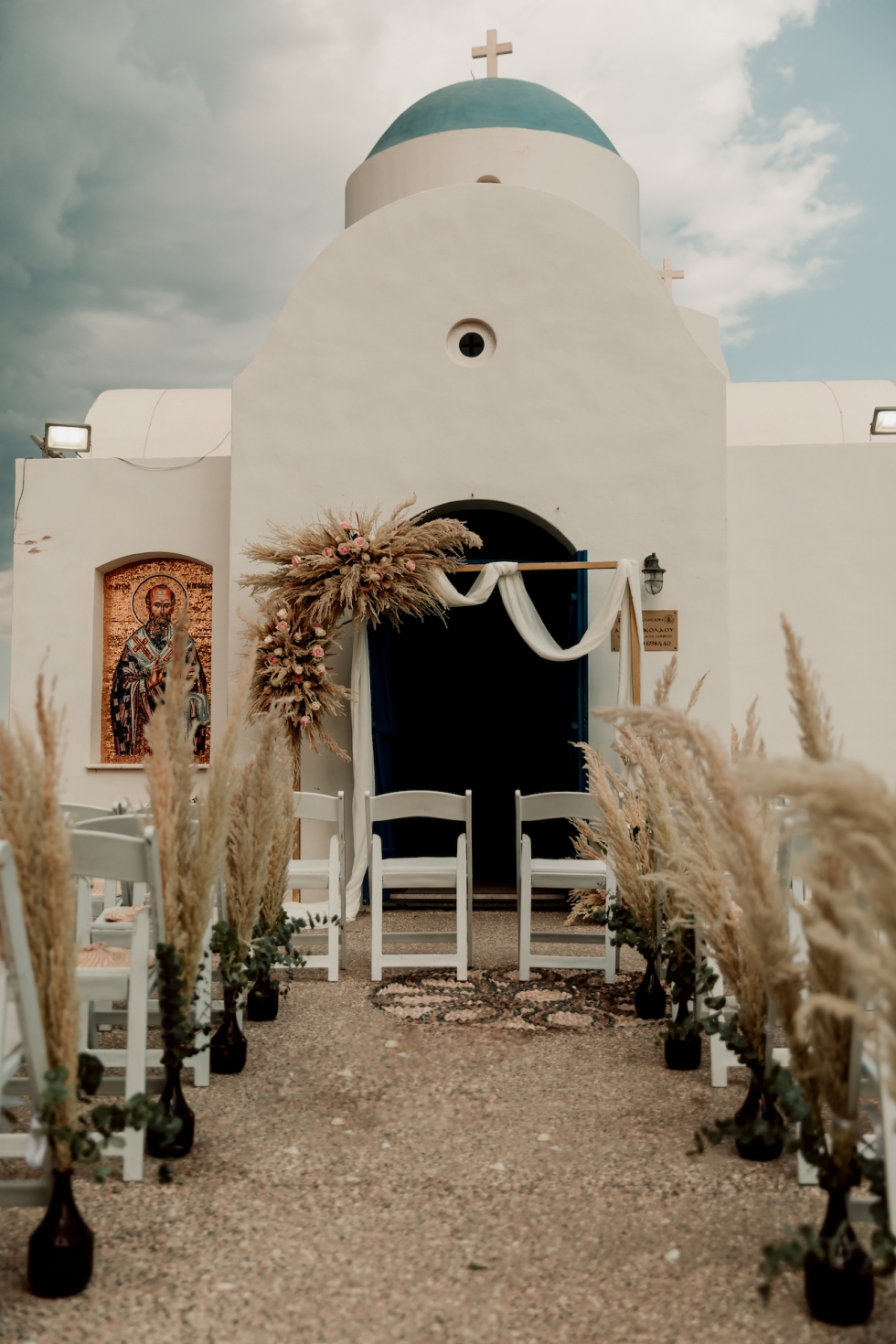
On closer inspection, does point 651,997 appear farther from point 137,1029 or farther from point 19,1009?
point 19,1009

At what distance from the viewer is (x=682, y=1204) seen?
9.46 ft

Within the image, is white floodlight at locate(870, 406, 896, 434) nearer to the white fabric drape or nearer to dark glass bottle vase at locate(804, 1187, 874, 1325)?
the white fabric drape

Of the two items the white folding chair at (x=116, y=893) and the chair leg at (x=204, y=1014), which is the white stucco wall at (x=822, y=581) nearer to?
the white folding chair at (x=116, y=893)

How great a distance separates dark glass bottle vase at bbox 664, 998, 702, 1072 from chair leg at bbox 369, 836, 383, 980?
172 cm

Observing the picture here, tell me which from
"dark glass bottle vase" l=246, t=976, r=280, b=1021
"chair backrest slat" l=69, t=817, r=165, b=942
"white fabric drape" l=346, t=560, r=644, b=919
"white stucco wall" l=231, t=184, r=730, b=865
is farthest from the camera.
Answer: "white stucco wall" l=231, t=184, r=730, b=865

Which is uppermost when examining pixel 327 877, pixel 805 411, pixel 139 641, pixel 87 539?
pixel 805 411

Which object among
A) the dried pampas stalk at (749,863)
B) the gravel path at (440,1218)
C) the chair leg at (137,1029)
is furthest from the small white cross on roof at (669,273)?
the chair leg at (137,1029)

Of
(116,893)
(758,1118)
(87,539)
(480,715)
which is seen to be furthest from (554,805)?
(480,715)

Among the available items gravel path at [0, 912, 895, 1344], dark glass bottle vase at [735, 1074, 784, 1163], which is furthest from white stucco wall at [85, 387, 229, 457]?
dark glass bottle vase at [735, 1074, 784, 1163]

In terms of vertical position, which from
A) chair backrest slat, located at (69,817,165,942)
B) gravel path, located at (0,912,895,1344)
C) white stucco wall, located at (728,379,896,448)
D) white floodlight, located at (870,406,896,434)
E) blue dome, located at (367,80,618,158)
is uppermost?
blue dome, located at (367,80,618,158)

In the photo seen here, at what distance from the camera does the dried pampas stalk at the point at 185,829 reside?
310 centimetres

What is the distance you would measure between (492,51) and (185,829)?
1011 cm

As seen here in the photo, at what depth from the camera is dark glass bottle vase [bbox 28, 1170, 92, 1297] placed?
2.37 meters

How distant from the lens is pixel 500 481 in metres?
7.95
